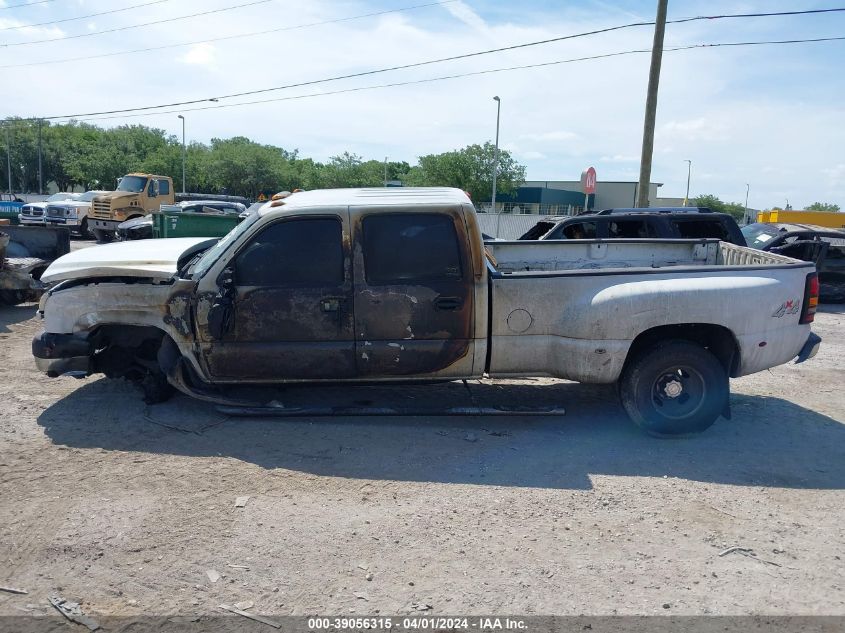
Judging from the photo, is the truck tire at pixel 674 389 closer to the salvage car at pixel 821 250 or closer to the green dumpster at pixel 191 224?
the salvage car at pixel 821 250

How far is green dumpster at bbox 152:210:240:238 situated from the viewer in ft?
47.8

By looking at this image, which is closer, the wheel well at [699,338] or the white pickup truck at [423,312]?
the white pickup truck at [423,312]

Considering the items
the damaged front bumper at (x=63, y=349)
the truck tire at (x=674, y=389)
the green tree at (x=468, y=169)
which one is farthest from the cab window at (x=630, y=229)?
the green tree at (x=468, y=169)

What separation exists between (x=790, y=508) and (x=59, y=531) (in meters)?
4.44

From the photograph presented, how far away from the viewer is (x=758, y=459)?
4.97 m

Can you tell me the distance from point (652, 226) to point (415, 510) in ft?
25.4

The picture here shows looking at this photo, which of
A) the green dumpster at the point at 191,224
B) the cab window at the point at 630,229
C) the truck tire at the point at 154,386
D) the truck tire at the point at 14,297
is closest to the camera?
the truck tire at the point at 154,386

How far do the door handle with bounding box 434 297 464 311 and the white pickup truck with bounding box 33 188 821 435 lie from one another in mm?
11

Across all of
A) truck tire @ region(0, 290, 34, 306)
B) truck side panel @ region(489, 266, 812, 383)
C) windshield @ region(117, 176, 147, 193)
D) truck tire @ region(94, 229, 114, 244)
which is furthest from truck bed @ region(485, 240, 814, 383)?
windshield @ region(117, 176, 147, 193)

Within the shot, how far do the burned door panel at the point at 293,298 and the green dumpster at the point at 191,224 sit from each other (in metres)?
9.87

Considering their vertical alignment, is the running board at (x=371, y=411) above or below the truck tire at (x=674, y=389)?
below

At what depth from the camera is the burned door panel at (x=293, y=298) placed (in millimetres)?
5078

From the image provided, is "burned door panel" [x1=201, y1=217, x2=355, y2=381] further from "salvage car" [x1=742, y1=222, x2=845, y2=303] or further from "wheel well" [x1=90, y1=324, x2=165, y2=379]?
"salvage car" [x1=742, y1=222, x2=845, y2=303]

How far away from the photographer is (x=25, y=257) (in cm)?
1104
